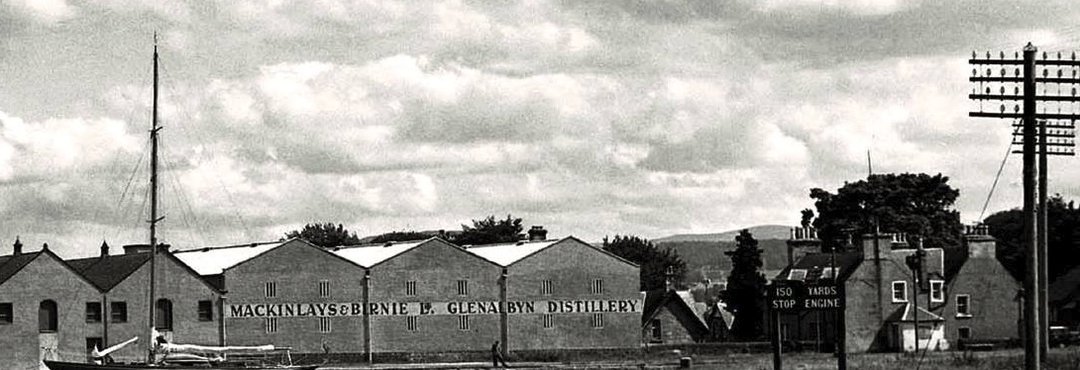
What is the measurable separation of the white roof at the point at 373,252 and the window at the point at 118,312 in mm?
13730

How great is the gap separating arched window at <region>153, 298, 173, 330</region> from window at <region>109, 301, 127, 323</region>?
168cm

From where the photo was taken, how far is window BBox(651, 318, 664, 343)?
360 feet

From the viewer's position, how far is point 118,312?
281 ft

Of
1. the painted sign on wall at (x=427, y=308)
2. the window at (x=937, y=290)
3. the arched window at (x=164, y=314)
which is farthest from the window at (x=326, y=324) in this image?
the window at (x=937, y=290)

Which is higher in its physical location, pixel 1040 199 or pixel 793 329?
pixel 1040 199

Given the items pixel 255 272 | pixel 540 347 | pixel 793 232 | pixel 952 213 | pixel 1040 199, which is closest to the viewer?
pixel 1040 199

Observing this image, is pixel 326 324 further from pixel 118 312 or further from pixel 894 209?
pixel 894 209

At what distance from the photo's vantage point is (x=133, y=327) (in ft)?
282

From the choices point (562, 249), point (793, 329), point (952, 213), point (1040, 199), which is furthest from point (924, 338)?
point (1040, 199)

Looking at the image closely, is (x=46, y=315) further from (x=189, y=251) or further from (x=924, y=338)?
(x=924, y=338)

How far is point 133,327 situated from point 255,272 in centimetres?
815

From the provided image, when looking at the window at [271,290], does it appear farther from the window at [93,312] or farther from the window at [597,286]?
the window at [597,286]

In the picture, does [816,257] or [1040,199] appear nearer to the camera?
[1040,199]

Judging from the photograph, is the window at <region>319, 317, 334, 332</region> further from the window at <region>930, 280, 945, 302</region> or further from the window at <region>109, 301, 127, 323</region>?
the window at <region>930, 280, 945, 302</region>
